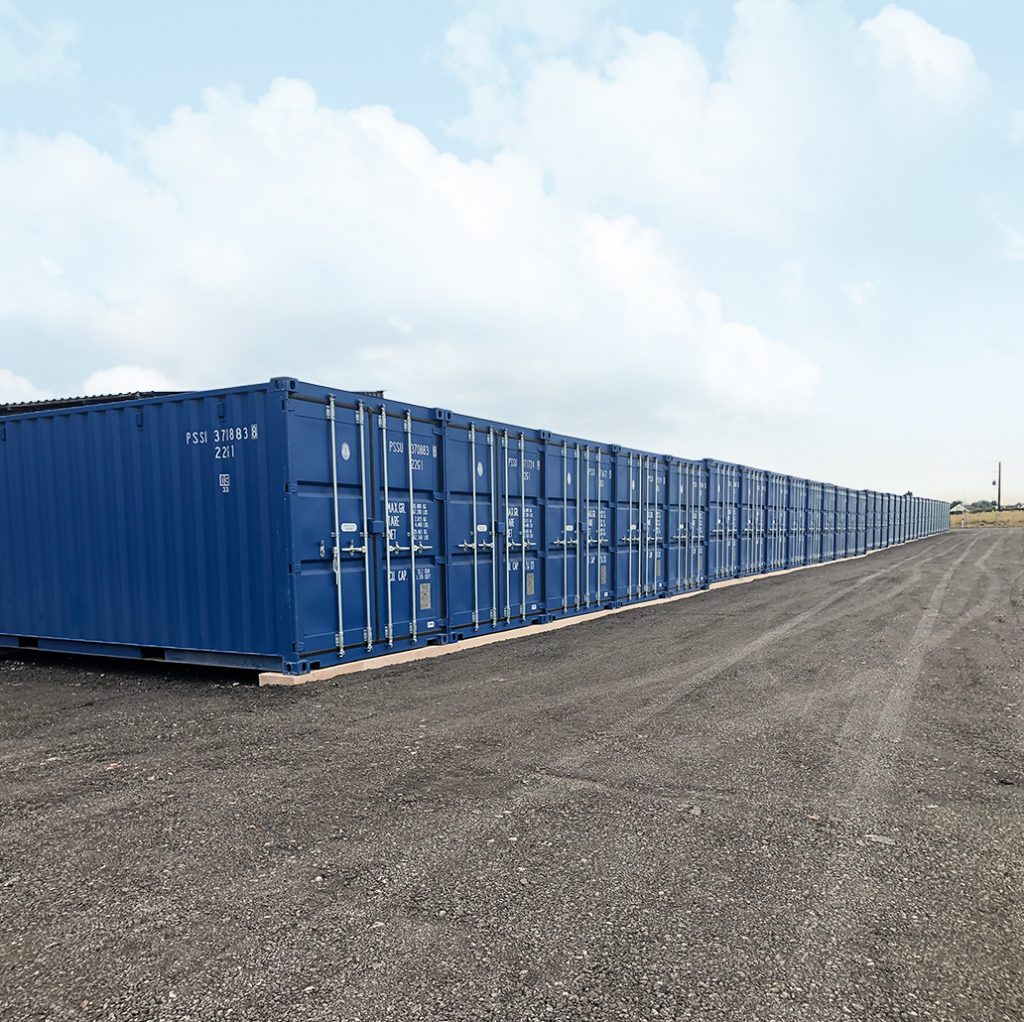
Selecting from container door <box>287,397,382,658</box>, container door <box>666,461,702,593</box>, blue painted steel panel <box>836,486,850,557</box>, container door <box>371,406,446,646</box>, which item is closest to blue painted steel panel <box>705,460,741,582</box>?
container door <box>666,461,702,593</box>

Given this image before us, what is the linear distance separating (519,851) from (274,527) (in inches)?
196

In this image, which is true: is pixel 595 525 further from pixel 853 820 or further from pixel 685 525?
pixel 853 820

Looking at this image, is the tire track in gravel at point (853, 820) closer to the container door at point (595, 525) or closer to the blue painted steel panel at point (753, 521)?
the container door at point (595, 525)

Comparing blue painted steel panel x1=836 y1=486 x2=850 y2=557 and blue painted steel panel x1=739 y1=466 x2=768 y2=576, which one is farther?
blue painted steel panel x1=836 y1=486 x2=850 y2=557

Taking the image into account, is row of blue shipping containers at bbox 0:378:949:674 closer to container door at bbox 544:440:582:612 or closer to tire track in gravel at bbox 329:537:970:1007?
container door at bbox 544:440:582:612

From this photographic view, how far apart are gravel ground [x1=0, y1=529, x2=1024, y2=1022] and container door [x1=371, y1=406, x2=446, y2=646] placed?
1.53m

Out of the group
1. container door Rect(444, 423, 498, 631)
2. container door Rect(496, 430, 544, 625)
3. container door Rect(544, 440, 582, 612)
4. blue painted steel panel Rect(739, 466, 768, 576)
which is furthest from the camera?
blue painted steel panel Rect(739, 466, 768, 576)

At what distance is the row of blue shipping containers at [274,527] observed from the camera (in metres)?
7.70

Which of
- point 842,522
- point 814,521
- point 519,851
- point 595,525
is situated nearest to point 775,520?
point 814,521

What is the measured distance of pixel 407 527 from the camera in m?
8.97

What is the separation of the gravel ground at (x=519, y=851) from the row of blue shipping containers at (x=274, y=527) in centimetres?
113

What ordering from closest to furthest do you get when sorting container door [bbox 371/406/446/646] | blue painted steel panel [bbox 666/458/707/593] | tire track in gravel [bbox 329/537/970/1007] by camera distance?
tire track in gravel [bbox 329/537/970/1007] < container door [bbox 371/406/446/646] < blue painted steel panel [bbox 666/458/707/593]

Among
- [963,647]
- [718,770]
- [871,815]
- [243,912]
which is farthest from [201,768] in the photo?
[963,647]

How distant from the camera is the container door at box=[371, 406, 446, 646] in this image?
8625mm
